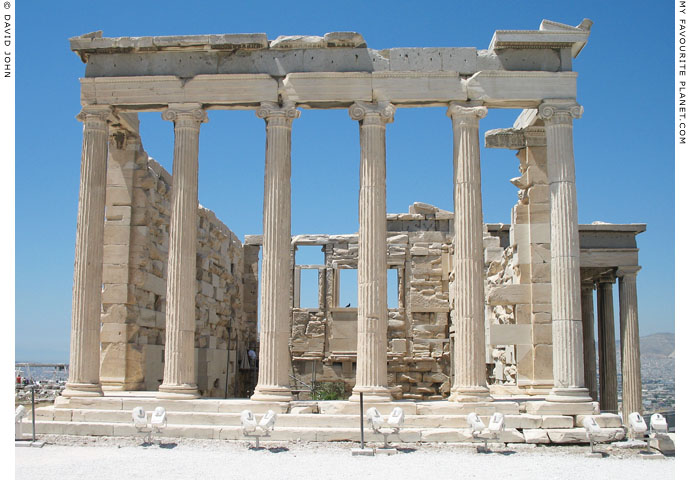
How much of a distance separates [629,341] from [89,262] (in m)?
16.0

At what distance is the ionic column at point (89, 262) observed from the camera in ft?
61.6

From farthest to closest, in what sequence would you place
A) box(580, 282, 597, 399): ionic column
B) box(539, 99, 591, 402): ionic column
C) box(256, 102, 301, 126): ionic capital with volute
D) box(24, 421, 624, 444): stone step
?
box(580, 282, 597, 399): ionic column < box(256, 102, 301, 126): ionic capital with volute < box(539, 99, 591, 402): ionic column < box(24, 421, 624, 444): stone step

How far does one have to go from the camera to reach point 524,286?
21266 millimetres

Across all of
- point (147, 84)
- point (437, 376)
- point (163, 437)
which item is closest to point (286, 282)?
point (163, 437)

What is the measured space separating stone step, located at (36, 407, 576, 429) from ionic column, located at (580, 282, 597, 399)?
8530mm

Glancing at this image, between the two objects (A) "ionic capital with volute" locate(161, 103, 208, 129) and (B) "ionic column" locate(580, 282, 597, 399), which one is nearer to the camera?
(A) "ionic capital with volute" locate(161, 103, 208, 129)

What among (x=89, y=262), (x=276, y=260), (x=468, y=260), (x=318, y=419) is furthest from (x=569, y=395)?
(x=89, y=262)

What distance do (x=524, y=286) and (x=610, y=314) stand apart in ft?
22.6

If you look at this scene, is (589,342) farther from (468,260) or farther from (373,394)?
(373,394)

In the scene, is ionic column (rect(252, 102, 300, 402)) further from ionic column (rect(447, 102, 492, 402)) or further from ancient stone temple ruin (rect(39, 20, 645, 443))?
ionic column (rect(447, 102, 492, 402))

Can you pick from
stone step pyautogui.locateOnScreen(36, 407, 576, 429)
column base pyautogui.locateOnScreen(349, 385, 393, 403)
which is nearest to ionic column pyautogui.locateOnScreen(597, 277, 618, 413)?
stone step pyautogui.locateOnScreen(36, 407, 576, 429)

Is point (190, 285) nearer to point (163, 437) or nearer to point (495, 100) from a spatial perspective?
point (163, 437)

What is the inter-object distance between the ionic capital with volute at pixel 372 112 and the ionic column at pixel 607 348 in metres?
11.8

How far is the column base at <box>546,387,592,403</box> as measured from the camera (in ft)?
58.4
